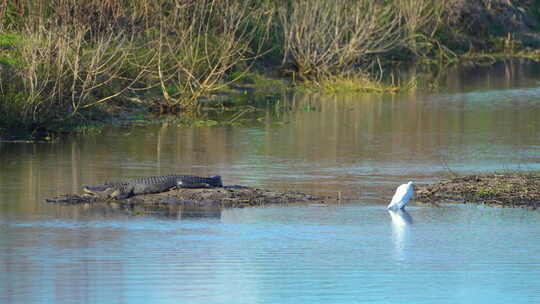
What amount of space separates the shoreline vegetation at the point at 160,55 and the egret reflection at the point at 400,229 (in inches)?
321

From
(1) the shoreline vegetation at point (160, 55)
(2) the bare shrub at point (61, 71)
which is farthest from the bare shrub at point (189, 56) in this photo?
(2) the bare shrub at point (61, 71)

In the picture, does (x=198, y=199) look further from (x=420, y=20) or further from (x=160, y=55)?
(x=420, y=20)

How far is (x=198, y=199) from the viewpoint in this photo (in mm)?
12766

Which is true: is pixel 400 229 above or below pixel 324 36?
below

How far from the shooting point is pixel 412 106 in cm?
2627

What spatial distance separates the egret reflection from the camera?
1044 centimetres

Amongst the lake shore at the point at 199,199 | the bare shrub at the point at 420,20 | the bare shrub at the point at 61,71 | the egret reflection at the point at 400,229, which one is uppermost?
the bare shrub at the point at 420,20

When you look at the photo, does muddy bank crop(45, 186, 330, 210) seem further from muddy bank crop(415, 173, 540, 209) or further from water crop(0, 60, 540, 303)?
muddy bank crop(415, 173, 540, 209)

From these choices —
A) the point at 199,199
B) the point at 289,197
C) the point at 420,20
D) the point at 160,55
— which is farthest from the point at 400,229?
the point at 420,20

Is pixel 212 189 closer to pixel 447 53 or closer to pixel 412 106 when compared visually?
pixel 412 106

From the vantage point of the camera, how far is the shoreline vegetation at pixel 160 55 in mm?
19266

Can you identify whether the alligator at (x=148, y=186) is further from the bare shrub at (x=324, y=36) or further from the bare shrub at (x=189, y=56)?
the bare shrub at (x=324, y=36)

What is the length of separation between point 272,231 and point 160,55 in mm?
12038

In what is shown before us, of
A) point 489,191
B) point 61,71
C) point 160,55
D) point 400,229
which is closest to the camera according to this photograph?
point 400,229
